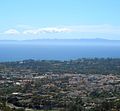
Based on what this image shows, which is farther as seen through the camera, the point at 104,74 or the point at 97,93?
the point at 104,74

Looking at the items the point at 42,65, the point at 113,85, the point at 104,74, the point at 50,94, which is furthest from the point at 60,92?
the point at 42,65

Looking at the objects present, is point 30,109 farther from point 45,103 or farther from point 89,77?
point 89,77

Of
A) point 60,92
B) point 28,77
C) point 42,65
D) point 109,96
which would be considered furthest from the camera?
point 42,65

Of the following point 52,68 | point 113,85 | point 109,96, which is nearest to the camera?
point 109,96

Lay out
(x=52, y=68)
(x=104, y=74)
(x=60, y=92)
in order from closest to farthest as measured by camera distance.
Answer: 1. (x=60, y=92)
2. (x=104, y=74)
3. (x=52, y=68)

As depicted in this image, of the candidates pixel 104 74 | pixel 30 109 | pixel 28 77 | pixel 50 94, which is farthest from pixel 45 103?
pixel 104 74

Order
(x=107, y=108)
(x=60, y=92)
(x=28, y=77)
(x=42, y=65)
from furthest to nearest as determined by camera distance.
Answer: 1. (x=42, y=65)
2. (x=28, y=77)
3. (x=60, y=92)
4. (x=107, y=108)

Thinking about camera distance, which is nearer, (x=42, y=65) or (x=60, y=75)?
(x=60, y=75)

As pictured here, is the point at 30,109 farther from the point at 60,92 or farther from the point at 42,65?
the point at 42,65

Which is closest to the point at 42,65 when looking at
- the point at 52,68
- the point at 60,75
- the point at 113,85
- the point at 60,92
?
the point at 52,68
